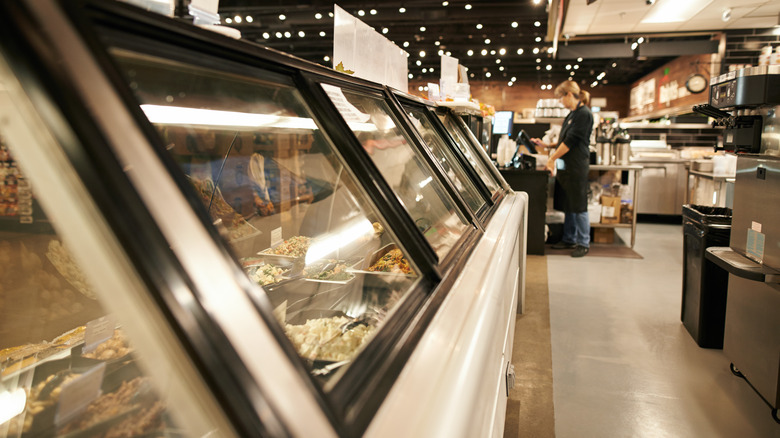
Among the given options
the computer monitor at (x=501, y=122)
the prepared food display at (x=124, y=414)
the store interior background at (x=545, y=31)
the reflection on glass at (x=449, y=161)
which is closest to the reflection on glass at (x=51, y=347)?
the prepared food display at (x=124, y=414)

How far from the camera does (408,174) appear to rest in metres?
2.06

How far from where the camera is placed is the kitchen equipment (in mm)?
2352

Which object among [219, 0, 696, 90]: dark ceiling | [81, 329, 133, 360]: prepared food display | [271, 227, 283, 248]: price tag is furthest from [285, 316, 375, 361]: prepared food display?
[219, 0, 696, 90]: dark ceiling

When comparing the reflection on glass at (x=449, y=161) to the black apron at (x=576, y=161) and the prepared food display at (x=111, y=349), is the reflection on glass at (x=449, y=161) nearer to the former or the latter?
the prepared food display at (x=111, y=349)

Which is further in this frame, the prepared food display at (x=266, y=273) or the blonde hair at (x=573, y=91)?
the blonde hair at (x=573, y=91)

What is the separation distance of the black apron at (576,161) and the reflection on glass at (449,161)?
10.7ft

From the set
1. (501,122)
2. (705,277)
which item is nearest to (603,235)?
(501,122)

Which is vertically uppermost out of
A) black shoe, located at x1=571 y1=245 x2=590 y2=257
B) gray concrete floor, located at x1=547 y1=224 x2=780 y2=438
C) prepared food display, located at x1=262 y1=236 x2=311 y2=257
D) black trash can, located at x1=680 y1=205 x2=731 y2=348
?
prepared food display, located at x1=262 y1=236 x2=311 y2=257

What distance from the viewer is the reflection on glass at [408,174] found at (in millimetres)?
1818

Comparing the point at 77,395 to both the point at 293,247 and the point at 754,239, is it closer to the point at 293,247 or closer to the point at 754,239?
the point at 293,247

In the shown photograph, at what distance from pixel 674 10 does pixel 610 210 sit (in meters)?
3.40

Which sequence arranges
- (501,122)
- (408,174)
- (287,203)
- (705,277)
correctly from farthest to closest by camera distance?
(501,122) → (705,277) → (287,203) → (408,174)

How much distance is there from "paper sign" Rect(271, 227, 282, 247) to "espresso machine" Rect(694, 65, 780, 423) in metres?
2.20

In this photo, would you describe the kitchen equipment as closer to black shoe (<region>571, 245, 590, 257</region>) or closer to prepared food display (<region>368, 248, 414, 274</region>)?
prepared food display (<region>368, 248, 414, 274</region>)
